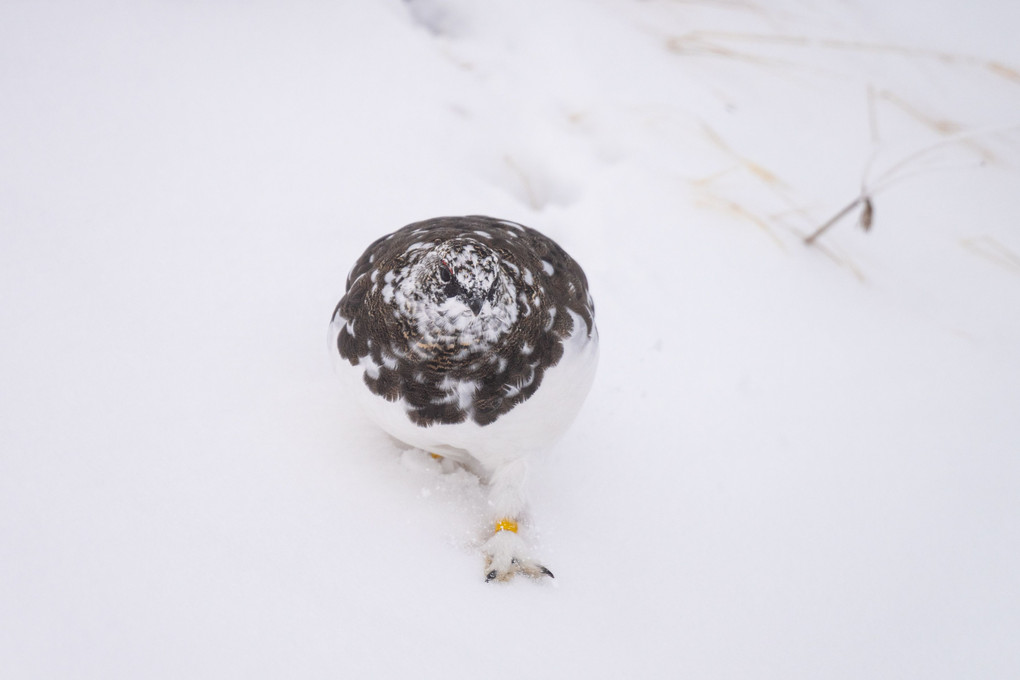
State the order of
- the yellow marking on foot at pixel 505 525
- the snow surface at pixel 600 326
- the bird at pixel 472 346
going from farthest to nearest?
the yellow marking on foot at pixel 505 525 < the snow surface at pixel 600 326 < the bird at pixel 472 346

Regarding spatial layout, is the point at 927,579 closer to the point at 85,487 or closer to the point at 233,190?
the point at 85,487

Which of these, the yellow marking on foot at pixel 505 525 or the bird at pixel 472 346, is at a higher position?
the bird at pixel 472 346

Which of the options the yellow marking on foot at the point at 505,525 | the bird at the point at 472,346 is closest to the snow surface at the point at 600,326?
the yellow marking on foot at the point at 505,525

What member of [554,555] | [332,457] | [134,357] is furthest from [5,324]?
[554,555]

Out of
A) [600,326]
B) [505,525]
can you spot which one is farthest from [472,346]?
[600,326]

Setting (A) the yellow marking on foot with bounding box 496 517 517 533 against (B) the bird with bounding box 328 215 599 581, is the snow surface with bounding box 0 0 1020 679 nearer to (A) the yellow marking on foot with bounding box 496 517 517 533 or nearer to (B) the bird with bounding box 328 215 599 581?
(A) the yellow marking on foot with bounding box 496 517 517 533

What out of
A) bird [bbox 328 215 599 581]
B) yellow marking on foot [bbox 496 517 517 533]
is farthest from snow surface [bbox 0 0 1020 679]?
bird [bbox 328 215 599 581]

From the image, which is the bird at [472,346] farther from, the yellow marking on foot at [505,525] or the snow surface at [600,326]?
the snow surface at [600,326]
